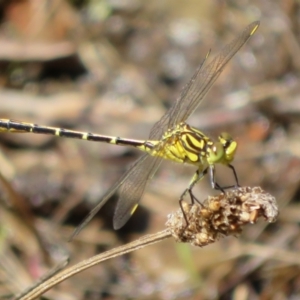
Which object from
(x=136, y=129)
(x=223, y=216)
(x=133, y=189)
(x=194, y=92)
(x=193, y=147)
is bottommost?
(x=223, y=216)

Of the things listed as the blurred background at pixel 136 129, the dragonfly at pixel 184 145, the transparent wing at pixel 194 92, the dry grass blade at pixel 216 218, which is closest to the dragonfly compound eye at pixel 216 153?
the dragonfly at pixel 184 145

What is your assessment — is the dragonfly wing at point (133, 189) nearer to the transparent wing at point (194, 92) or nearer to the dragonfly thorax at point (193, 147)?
the dragonfly thorax at point (193, 147)

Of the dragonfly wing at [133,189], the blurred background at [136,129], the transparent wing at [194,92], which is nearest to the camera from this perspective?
the dragonfly wing at [133,189]

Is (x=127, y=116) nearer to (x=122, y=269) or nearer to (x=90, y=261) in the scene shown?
(x=122, y=269)

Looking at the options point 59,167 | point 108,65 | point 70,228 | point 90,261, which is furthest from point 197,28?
point 90,261

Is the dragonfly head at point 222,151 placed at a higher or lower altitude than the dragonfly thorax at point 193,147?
lower

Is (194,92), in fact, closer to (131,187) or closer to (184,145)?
(184,145)

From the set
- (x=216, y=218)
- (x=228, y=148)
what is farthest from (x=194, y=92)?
(x=216, y=218)
